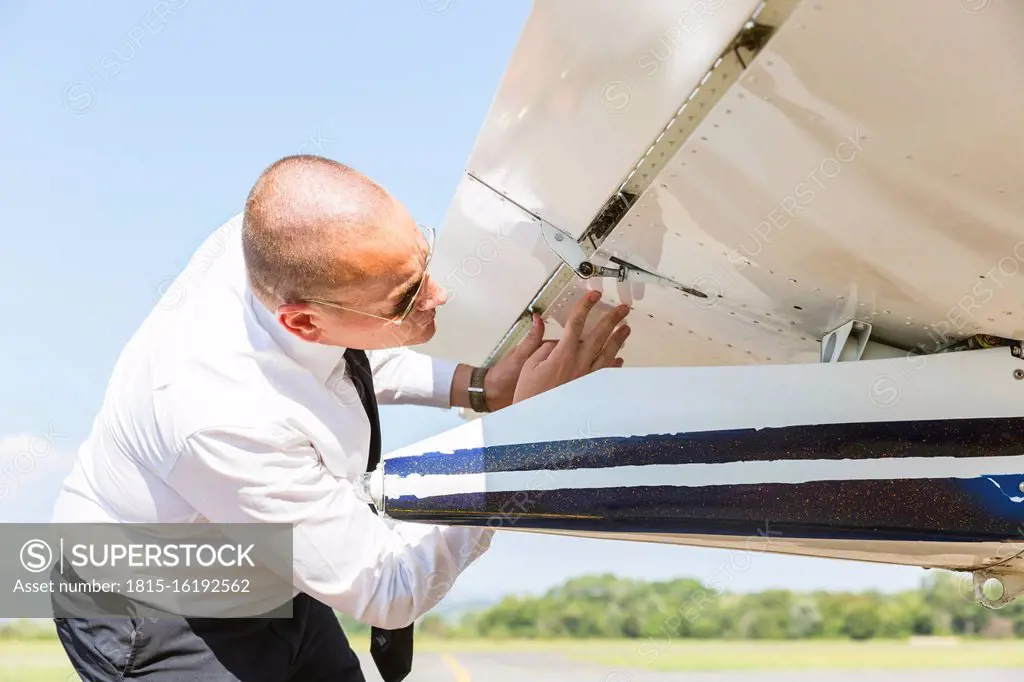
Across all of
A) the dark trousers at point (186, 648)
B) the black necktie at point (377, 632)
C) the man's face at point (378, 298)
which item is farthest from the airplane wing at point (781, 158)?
the dark trousers at point (186, 648)

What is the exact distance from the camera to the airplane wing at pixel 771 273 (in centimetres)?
142

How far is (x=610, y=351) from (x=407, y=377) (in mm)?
512

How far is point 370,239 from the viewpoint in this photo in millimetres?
1562

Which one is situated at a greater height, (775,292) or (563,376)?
(775,292)

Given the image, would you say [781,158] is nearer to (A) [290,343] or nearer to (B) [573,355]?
(B) [573,355]

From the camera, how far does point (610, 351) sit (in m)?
2.11

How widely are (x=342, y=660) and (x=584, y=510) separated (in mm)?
680

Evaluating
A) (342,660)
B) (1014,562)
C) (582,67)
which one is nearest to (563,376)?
(582,67)

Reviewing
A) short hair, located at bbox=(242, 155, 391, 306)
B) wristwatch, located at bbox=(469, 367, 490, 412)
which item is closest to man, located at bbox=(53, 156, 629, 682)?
short hair, located at bbox=(242, 155, 391, 306)

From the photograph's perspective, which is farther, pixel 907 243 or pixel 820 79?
pixel 907 243

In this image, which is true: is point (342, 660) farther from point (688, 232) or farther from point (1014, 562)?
point (1014, 562)

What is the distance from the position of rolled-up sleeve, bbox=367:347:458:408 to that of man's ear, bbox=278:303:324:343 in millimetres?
559

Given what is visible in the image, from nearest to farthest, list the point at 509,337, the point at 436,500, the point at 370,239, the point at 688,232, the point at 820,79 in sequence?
the point at 820,79 < the point at 370,239 < the point at 436,500 < the point at 688,232 < the point at 509,337

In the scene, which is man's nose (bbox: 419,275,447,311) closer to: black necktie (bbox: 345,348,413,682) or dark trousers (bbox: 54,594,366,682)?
black necktie (bbox: 345,348,413,682)
